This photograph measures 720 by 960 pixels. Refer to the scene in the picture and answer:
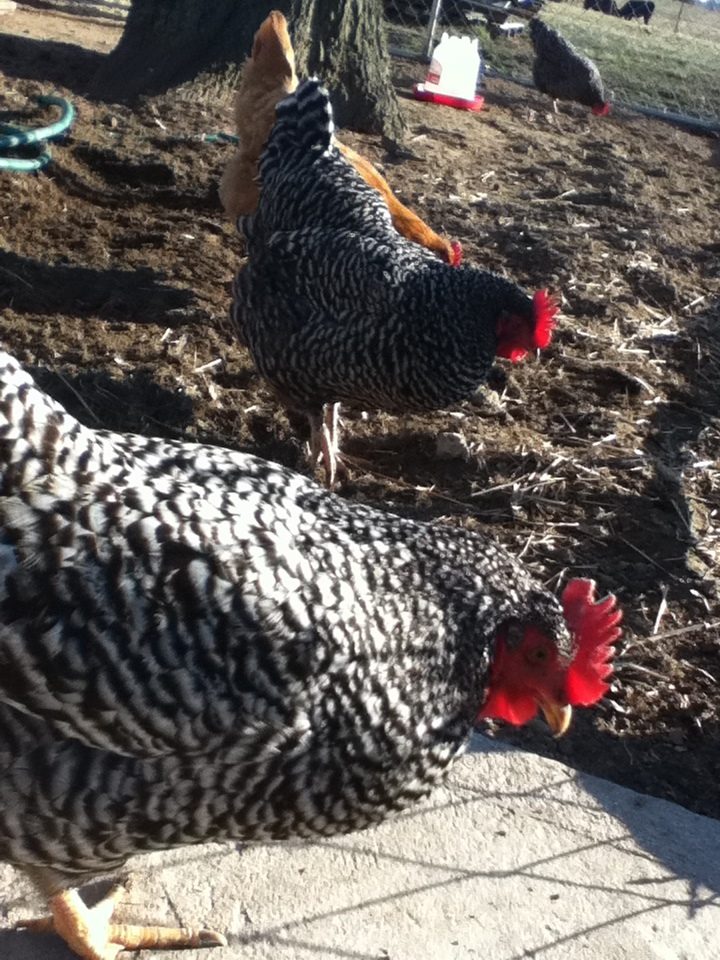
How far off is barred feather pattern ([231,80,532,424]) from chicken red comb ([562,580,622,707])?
1.99 meters

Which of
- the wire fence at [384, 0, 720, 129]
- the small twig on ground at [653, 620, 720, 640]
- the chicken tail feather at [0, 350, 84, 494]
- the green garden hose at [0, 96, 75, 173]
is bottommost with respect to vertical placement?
the small twig on ground at [653, 620, 720, 640]

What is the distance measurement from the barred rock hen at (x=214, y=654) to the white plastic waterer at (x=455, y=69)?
888 centimetres

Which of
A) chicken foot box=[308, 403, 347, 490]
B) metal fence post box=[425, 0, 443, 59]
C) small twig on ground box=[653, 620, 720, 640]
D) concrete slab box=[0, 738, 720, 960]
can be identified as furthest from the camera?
metal fence post box=[425, 0, 443, 59]

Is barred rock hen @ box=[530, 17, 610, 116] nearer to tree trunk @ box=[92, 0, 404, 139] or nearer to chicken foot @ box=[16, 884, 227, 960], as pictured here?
tree trunk @ box=[92, 0, 404, 139]

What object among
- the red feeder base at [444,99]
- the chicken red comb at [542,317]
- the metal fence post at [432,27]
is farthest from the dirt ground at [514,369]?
the metal fence post at [432,27]

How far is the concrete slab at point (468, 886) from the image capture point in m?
2.65

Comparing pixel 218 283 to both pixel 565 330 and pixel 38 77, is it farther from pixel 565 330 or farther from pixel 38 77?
pixel 38 77

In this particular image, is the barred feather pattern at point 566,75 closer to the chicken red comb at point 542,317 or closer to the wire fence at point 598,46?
the wire fence at point 598,46

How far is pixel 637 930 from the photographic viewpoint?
2.78m

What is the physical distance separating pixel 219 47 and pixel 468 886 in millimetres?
7465

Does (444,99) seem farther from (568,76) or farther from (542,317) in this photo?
(542,317)

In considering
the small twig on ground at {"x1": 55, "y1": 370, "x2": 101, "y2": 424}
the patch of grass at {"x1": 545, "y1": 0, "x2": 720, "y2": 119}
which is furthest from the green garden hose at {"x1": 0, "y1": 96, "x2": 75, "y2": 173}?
the patch of grass at {"x1": 545, "y1": 0, "x2": 720, "y2": 119}

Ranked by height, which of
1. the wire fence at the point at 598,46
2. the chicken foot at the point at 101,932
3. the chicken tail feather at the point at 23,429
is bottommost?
the chicken foot at the point at 101,932

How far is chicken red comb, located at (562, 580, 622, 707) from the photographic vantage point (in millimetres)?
2396
